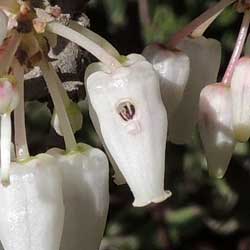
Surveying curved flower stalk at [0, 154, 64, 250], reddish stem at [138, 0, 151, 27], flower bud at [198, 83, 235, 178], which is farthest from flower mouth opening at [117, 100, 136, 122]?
reddish stem at [138, 0, 151, 27]

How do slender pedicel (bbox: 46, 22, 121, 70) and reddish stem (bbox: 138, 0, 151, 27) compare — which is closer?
slender pedicel (bbox: 46, 22, 121, 70)

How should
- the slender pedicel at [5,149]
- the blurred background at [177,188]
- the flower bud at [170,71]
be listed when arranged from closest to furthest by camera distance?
the slender pedicel at [5,149] → the flower bud at [170,71] → the blurred background at [177,188]

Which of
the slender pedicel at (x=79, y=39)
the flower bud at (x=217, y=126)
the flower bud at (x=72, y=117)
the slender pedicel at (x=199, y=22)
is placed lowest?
the flower bud at (x=217, y=126)

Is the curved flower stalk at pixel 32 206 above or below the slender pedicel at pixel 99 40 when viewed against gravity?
below

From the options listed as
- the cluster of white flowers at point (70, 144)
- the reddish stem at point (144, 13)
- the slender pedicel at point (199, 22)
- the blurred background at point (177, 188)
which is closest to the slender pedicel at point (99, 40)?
the cluster of white flowers at point (70, 144)

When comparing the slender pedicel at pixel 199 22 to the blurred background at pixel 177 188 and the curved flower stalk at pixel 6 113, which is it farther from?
the blurred background at pixel 177 188

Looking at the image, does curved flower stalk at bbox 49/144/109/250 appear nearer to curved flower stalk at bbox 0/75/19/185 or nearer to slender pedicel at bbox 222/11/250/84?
curved flower stalk at bbox 0/75/19/185
